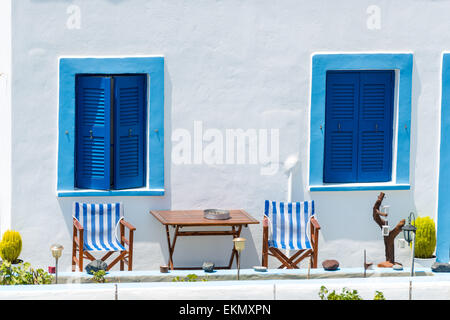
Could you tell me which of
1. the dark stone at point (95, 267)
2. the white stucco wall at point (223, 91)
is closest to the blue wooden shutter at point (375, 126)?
the white stucco wall at point (223, 91)

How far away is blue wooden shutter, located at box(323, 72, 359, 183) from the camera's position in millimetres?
13750

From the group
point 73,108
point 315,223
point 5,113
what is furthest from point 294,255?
point 5,113

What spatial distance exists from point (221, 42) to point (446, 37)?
3.06 metres

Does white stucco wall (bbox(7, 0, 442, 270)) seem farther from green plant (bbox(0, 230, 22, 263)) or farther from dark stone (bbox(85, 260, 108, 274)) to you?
dark stone (bbox(85, 260, 108, 274))

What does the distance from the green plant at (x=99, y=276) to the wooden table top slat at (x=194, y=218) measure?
1.63 meters

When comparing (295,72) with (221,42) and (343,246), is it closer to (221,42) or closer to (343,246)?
(221,42)

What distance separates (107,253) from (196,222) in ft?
4.24

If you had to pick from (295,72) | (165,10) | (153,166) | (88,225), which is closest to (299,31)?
(295,72)

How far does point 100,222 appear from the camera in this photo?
13.2 meters

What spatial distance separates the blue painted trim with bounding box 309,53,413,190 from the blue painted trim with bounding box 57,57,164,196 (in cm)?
202

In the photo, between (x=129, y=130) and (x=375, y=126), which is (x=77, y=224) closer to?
(x=129, y=130)

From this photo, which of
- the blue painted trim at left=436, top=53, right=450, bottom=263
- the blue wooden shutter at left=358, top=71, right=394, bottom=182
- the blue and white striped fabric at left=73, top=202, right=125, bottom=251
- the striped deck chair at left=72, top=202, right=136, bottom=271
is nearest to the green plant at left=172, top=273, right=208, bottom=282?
the striped deck chair at left=72, top=202, right=136, bottom=271

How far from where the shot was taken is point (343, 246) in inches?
546

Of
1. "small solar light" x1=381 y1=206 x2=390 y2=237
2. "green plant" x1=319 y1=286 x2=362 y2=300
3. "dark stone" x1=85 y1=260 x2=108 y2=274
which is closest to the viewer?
"green plant" x1=319 y1=286 x2=362 y2=300
